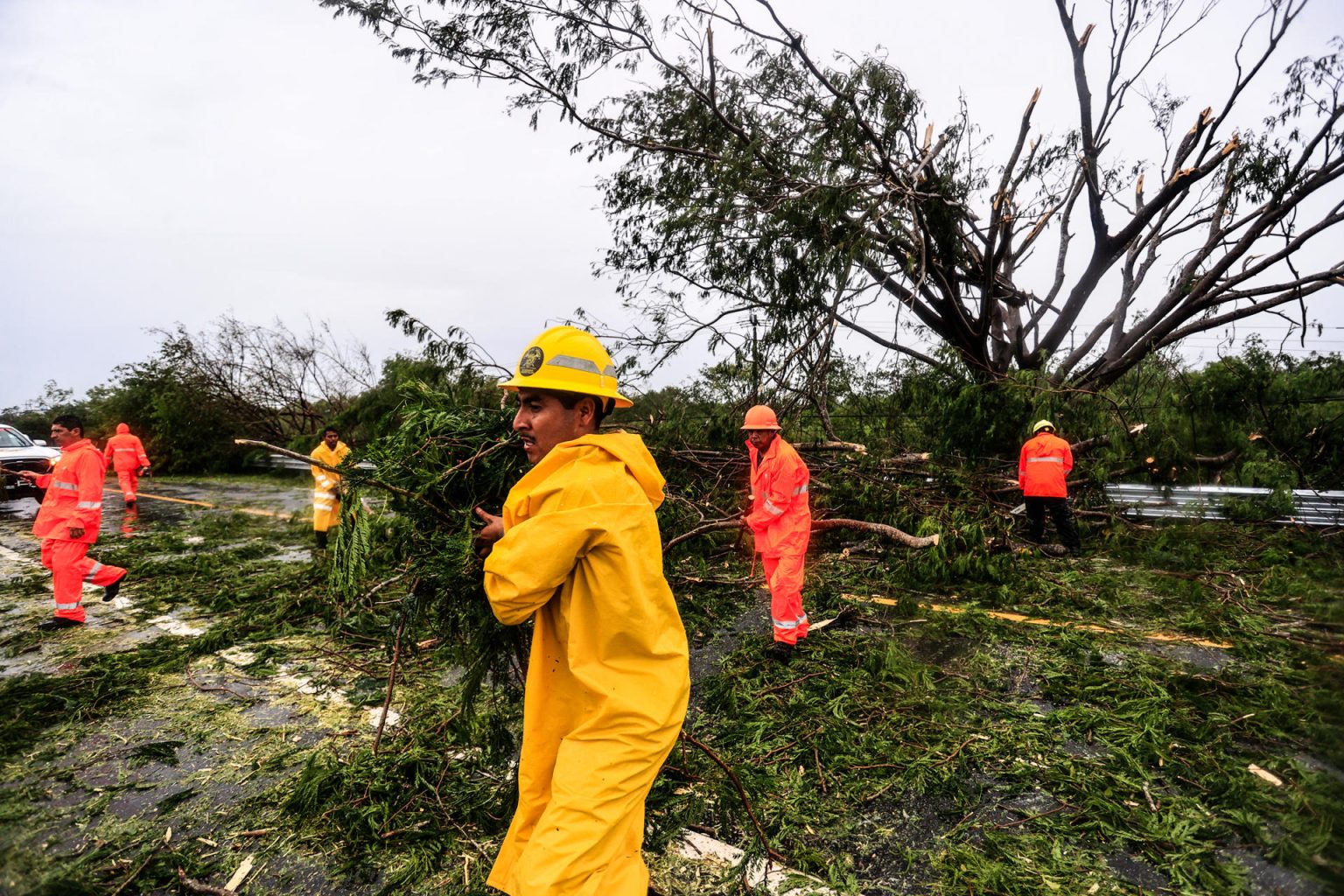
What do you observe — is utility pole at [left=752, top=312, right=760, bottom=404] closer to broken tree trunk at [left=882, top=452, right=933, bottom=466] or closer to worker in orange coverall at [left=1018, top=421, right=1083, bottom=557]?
broken tree trunk at [left=882, top=452, right=933, bottom=466]

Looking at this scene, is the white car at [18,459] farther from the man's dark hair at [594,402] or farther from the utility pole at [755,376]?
the man's dark hair at [594,402]

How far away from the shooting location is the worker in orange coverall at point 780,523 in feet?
16.0

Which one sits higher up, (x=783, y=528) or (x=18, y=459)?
(x=18, y=459)

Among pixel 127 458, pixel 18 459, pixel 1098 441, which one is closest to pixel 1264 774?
pixel 1098 441

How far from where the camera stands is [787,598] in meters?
4.87

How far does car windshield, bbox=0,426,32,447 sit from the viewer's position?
1280cm

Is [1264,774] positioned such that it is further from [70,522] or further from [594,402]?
[70,522]

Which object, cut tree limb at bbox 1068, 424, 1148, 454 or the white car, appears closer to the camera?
cut tree limb at bbox 1068, 424, 1148, 454

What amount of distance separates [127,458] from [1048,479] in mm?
15526

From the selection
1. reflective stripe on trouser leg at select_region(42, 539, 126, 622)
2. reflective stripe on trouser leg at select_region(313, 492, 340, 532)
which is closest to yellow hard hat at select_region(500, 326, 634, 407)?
reflective stripe on trouser leg at select_region(42, 539, 126, 622)

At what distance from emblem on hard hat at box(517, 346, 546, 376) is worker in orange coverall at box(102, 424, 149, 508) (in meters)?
13.2

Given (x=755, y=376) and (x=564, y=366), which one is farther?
(x=755, y=376)

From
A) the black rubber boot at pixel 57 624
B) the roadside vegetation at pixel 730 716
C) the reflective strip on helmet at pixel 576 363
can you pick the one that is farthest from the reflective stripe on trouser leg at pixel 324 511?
the reflective strip on helmet at pixel 576 363

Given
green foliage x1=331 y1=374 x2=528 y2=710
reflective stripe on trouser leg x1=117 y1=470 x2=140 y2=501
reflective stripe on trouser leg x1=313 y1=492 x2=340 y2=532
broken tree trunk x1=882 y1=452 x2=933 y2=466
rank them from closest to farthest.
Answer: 1. green foliage x1=331 y1=374 x2=528 y2=710
2. reflective stripe on trouser leg x1=313 y1=492 x2=340 y2=532
3. broken tree trunk x1=882 y1=452 x2=933 y2=466
4. reflective stripe on trouser leg x1=117 y1=470 x2=140 y2=501
